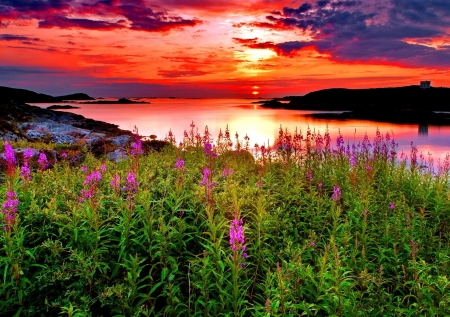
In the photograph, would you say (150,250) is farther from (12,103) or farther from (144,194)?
(12,103)

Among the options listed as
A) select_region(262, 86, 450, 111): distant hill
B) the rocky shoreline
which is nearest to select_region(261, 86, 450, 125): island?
select_region(262, 86, 450, 111): distant hill

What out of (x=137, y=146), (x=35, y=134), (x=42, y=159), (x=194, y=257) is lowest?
(x=194, y=257)

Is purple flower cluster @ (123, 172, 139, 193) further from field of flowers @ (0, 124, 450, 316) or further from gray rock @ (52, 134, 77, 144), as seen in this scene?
gray rock @ (52, 134, 77, 144)

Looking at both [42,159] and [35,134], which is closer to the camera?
[42,159]

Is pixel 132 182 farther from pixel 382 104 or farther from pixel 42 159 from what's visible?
pixel 382 104

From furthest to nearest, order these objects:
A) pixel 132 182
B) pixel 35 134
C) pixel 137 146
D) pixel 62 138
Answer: pixel 35 134
pixel 62 138
pixel 137 146
pixel 132 182

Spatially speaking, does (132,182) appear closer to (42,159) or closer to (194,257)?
(194,257)

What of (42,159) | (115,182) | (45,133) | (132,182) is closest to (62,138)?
(45,133)

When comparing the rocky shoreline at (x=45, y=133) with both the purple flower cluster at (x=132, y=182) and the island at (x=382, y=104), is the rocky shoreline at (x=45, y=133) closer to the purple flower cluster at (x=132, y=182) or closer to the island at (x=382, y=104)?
the purple flower cluster at (x=132, y=182)

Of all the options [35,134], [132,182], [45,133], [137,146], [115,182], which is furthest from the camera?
[45,133]

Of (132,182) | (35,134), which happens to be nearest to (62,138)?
(35,134)

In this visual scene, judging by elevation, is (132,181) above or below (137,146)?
below

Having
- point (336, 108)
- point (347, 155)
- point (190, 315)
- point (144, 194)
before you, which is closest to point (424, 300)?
point (190, 315)

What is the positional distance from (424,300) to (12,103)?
29740 millimetres
